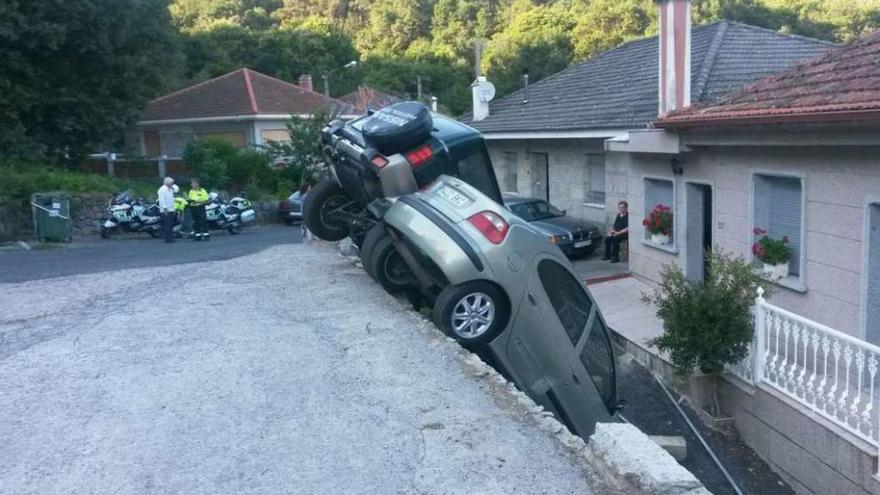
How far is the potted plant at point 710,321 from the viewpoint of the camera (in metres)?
8.38

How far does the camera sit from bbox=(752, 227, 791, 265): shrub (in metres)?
9.67

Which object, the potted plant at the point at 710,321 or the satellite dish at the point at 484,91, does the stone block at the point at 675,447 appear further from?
the satellite dish at the point at 484,91

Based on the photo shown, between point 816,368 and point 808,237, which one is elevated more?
point 808,237

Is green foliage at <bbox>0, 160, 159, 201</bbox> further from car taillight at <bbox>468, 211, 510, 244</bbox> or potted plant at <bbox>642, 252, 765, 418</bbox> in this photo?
potted plant at <bbox>642, 252, 765, 418</bbox>

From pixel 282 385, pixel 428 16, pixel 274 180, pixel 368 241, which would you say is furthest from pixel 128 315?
pixel 428 16

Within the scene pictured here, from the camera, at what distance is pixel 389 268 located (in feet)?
27.9

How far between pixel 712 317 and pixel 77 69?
22.1 metres

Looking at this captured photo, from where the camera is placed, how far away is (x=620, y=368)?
34.1 ft

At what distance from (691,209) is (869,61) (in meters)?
3.91

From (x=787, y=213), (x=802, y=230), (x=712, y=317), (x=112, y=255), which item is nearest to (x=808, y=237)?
(x=802, y=230)

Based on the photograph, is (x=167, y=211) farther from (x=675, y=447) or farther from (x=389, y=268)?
(x=675, y=447)

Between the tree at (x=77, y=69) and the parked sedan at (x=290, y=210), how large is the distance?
553cm

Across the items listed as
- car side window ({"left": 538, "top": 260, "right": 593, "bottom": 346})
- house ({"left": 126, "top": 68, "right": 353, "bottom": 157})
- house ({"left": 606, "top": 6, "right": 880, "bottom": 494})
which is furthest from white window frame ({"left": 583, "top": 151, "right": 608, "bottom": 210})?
house ({"left": 126, "top": 68, "right": 353, "bottom": 157})

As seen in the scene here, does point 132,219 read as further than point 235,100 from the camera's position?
No
